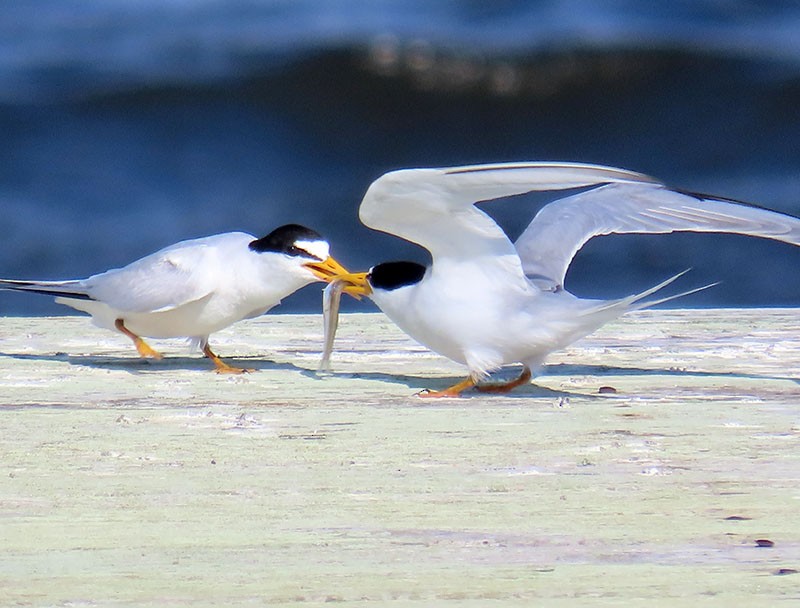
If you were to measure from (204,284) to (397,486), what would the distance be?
6.19 ft

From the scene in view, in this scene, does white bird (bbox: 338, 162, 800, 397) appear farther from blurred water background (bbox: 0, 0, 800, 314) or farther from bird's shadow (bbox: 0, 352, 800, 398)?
blurred water background (bbox: 0, 0, 800, 314)

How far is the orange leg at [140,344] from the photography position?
407 centimetres

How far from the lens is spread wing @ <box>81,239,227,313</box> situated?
4125 millimetres

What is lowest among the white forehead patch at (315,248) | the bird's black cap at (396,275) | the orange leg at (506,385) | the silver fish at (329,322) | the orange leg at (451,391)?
the orange leg at (506,385)

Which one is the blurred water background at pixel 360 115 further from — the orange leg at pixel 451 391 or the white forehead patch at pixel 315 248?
the orange leg at pixel 451 391

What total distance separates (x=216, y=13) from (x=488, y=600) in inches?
564

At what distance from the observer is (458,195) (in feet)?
10.4

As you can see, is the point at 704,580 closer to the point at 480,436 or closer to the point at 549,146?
the point at 480,436

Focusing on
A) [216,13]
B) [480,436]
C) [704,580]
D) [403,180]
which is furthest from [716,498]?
[216,13]

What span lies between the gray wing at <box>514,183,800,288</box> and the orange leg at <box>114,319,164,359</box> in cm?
112

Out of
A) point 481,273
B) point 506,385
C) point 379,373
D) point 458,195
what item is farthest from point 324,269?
point 458,195

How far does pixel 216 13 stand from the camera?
50.9 feet

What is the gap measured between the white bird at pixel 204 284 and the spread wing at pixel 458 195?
78cm

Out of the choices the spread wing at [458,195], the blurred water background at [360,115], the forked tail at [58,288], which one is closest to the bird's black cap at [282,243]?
the forked tail at [58,288]
